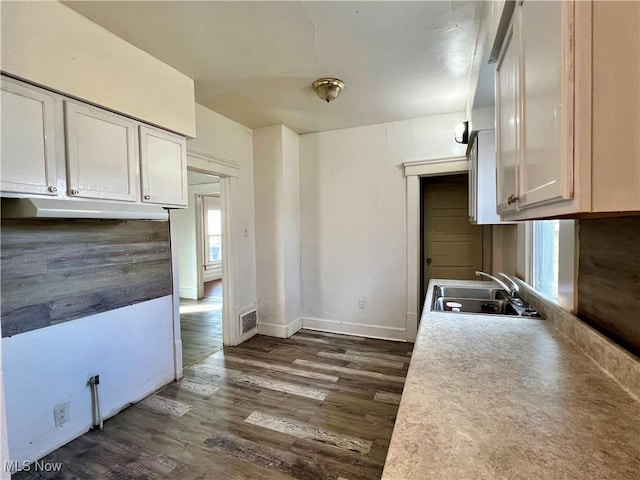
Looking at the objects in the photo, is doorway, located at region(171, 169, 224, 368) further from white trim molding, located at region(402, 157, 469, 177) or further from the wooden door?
the wooden door

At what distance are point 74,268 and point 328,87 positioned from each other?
2.31 meters

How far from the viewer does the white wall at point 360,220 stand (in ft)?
11.8

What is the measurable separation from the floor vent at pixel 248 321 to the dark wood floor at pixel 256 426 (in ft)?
1.60

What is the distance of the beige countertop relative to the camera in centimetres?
70

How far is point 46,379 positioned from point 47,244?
2.74ft

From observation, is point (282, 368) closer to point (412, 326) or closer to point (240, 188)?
point (412, 326)

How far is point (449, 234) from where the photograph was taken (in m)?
4.29

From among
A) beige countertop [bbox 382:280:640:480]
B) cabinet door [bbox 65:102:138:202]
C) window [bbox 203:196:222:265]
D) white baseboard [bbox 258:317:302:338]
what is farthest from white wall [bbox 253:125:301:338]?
window [bbox 203:196:222:265]

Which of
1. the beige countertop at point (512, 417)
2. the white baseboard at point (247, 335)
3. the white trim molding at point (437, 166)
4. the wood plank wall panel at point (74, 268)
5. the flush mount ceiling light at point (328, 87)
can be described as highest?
the flush mount ceiling light at point (328, 87)

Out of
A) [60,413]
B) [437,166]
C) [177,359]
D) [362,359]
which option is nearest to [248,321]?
[177,359]

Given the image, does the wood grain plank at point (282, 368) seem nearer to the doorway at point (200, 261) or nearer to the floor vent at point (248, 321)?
the floor vent at point (248, 321)

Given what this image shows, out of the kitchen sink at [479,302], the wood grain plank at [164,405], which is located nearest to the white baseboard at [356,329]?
the kitchen sink at [479,302]

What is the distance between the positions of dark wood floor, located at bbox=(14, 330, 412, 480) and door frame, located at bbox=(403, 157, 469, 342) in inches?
22.2

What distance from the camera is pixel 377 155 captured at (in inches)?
145
